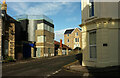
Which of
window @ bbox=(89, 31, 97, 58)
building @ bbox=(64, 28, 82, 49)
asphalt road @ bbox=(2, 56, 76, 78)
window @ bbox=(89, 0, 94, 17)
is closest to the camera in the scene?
asphalt road @ bbox=(2, 56, 76, 78)

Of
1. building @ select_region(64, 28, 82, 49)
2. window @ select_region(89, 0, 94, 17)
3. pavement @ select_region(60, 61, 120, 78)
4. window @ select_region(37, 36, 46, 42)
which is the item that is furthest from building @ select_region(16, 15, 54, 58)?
building @ select_region(64, 28, 82, 49)

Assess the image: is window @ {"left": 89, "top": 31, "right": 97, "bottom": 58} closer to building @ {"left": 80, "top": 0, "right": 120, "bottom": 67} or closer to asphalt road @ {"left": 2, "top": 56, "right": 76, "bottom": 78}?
building @ {"left": 80, "top": 0, "right": 120, "bottom": 67}

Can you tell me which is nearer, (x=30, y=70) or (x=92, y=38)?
(x=30, y=70)

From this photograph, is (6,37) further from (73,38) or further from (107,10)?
(73,38)

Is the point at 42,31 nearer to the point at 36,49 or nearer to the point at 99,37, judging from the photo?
the point at 36,49

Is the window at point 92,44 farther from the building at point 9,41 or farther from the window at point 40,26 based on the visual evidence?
the window at point 40,26

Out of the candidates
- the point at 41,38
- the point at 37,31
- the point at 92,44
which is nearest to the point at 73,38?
the point at 41,38

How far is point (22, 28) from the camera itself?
112 ft

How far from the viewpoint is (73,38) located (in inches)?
2621

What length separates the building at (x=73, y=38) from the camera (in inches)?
2554

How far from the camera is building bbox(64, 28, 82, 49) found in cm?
6488

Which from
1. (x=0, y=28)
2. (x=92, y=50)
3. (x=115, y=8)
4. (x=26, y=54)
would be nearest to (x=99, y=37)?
(x=92, y=50)

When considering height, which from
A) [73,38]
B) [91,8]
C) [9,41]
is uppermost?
[91,8]

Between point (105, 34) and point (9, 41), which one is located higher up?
point (105, 34)
